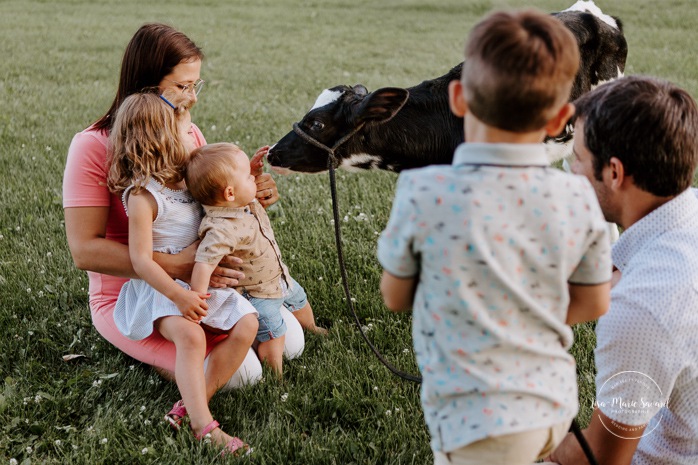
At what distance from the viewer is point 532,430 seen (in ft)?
5.75

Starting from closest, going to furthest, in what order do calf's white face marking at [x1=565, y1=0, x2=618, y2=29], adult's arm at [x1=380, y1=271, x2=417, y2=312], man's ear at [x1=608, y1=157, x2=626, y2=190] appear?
adult's arm at [x1=380, y1=271, x2=417, y2=312], man's ear at [x1=608, y1=157, x2=626, y2=190], calf's white face marking at [x1=565, y1=0, x2=618, y2=29]

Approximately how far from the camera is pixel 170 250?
10.6ft

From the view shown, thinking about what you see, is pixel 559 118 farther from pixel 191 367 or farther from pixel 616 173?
pixel 191 367

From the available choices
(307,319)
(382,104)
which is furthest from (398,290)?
(382,104)

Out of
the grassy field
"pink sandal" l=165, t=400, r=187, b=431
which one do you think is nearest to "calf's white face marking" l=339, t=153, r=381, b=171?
Answer: the grassy field

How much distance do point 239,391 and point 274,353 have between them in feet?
0.81

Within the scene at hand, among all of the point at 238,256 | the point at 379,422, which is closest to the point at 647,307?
the point at 379,422

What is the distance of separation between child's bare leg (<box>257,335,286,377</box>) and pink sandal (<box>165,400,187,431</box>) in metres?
0.48

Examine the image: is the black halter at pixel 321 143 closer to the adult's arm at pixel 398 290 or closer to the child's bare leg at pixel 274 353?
the child's bare leg at pixel 274 353

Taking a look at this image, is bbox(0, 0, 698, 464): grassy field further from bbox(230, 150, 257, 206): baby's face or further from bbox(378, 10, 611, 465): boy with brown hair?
bbox(378, 10, 611, 465): boy with brown hair

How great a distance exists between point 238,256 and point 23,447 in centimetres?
119

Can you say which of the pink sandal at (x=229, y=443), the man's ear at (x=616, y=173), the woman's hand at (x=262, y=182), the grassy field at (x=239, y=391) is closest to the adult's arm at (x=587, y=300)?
the man's ear at (x=616, y=173)

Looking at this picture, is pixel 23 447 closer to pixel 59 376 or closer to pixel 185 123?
pixel 59 376

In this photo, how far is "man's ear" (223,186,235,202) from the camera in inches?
123
